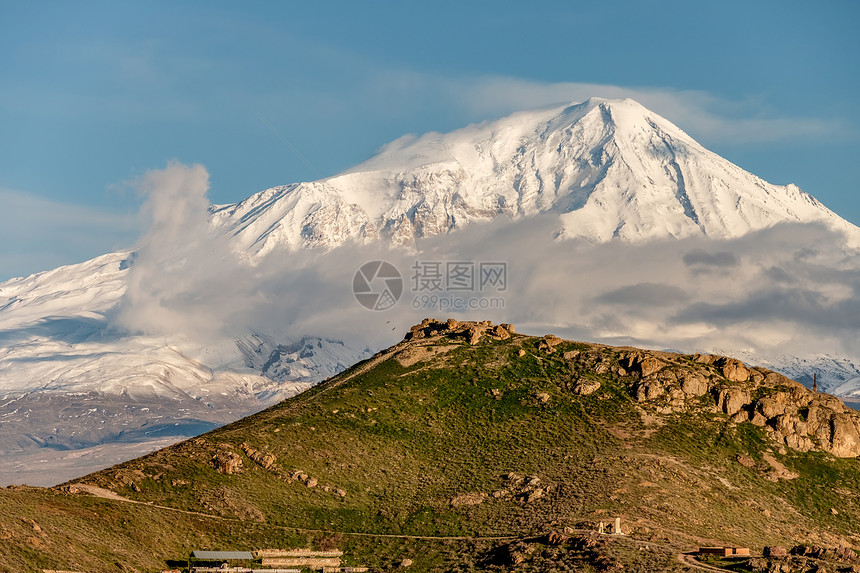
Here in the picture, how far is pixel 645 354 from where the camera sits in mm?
136000

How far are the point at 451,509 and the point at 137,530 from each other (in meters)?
33.3

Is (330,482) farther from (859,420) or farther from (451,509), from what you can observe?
(859,420)

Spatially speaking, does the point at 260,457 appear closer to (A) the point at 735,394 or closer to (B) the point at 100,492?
(B) the point at 100,492

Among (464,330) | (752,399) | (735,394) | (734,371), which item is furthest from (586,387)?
(464,330)

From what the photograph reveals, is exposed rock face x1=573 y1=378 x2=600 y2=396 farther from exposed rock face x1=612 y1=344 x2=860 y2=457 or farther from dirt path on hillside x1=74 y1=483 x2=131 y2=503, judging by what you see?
dirt path on hillside x1=74 y1=483 x2=131 y2=503

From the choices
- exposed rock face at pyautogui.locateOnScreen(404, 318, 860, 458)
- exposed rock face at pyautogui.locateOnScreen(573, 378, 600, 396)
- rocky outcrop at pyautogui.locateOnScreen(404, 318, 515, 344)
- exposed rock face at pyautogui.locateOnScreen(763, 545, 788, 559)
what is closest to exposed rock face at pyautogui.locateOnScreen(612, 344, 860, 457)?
exposed rock face at pyautogui.locateOnScreen(404, 318, 860, 458)

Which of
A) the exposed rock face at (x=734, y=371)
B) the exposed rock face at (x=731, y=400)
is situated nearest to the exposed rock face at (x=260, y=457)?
the exposed rock face at (x=731, y=400)

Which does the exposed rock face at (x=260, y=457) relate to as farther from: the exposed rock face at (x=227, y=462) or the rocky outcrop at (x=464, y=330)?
the rocky outcrop at (x=464, y=330)

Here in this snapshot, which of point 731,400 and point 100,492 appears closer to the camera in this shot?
point 100,492

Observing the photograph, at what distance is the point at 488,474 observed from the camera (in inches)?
4446

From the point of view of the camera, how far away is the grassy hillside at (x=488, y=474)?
92188 millimetres

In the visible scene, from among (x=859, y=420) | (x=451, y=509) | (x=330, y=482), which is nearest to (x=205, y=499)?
(x=330, y=482)

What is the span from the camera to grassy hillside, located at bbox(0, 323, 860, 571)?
9219 centimetres

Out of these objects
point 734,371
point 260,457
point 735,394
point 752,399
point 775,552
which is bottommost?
point 775,552
